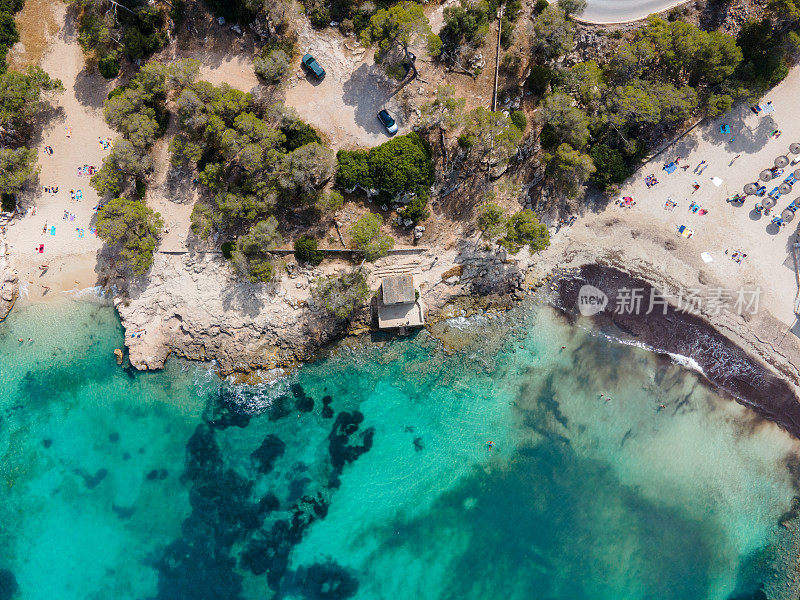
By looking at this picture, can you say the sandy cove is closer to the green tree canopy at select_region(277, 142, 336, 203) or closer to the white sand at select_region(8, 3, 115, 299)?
the white sand at select_region(8, 3, 115, 299)

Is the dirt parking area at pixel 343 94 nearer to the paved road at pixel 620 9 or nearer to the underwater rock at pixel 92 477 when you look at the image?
the paved road at pixel 620 9

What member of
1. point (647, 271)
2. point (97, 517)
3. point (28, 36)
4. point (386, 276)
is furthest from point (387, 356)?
point (28, 36)

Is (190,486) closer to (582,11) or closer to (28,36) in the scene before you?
(28,36)

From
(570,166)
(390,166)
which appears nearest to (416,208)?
(390,166)

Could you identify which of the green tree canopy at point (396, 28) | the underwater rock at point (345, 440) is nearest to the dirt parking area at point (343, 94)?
the green tree canopy at point (396, 28)

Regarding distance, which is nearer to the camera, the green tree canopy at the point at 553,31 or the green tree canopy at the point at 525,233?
the green tree canopy at the point at 553,31

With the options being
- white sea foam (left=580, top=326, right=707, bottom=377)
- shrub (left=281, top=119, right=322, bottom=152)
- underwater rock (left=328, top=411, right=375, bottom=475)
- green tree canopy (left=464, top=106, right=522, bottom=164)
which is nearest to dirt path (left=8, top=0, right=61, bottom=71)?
shrub (left=281, top=119, right=322, bottom=152)
